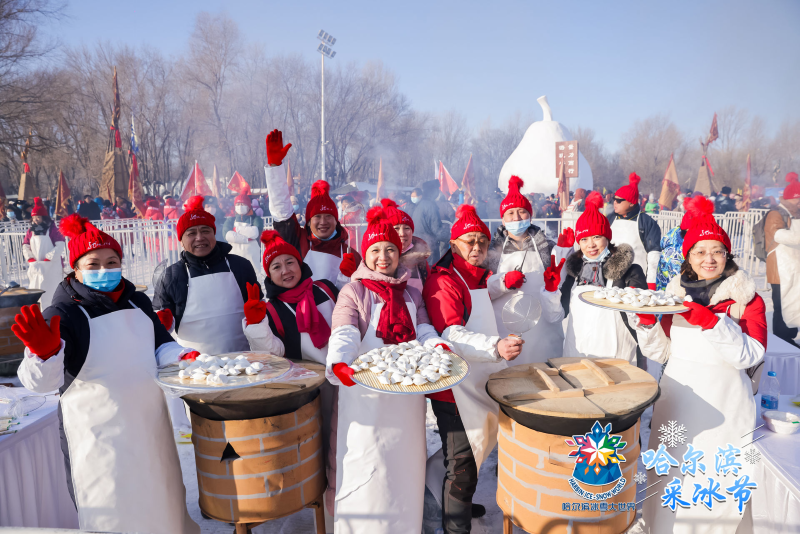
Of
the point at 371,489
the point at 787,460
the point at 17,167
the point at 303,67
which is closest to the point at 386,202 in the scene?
the point at 371,489

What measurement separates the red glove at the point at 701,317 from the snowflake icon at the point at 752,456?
0.65 metres

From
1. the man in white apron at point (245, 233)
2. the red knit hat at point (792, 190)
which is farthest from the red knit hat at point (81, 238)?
the red knit hat at point (792, 190)

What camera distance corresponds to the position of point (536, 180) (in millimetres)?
34094

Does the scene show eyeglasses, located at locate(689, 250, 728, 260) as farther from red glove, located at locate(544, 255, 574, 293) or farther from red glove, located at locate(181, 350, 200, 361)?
red glove, located at locate(181, 350, 200, 361)

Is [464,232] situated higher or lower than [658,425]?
higher

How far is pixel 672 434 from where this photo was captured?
2344 millimetres

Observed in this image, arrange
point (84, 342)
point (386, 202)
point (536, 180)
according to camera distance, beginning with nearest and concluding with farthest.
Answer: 1. point (84, 342)
2. point (386, 202)
3. point (536, 180)

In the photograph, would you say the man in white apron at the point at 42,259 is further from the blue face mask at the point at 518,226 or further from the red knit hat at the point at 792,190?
the red knit hat at the point at 792,190

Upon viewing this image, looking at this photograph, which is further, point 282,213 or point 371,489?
point 282,213

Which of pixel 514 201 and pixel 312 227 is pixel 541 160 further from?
pixel 312 227

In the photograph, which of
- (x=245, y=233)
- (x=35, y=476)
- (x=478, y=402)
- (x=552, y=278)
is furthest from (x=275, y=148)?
(x=245, y=233)

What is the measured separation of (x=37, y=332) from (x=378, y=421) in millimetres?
1521

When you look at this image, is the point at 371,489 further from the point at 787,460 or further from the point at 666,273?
the point at 666,273

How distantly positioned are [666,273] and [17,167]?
23801mm
